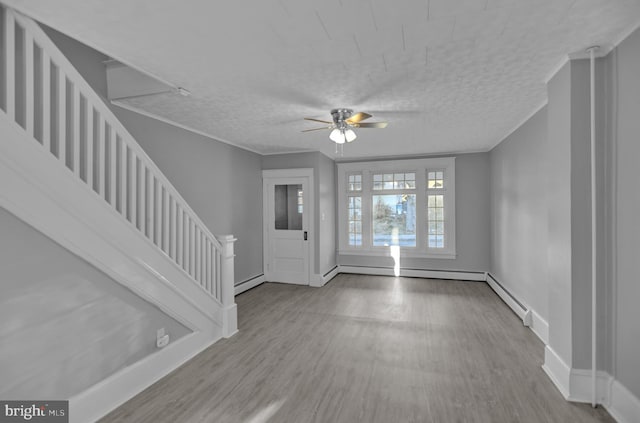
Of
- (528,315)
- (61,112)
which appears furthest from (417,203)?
(61,112)

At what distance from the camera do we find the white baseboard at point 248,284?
5125mm

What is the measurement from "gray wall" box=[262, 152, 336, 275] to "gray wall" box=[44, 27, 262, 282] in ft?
1.66

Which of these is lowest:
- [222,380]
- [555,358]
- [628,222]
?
[222,380]

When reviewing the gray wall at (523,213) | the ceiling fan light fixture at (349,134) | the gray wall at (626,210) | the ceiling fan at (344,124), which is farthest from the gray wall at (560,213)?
the ceiling fan light fixture at (349,134)

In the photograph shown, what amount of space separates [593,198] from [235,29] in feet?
8.88

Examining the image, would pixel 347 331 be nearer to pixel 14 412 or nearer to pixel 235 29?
pixel 14 412

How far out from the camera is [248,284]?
5395mm

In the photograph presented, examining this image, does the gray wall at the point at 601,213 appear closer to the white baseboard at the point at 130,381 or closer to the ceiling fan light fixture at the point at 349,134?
the ceiling fan light fixture at the point at 349,134

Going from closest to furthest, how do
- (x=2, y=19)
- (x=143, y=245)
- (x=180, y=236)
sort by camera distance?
(x=2, y=19)
(x=143, y=245)
(x=180, y=236)

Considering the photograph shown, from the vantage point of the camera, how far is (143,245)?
240cm

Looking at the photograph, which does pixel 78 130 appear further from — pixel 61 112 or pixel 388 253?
pixel 388 253

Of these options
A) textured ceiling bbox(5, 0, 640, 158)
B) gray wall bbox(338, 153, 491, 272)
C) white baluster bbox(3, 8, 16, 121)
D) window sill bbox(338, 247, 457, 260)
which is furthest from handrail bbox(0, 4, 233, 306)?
gray wall bbox(338, 153, 491, 272)

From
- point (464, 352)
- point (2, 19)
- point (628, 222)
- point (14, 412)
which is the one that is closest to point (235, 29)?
point (2, 19)

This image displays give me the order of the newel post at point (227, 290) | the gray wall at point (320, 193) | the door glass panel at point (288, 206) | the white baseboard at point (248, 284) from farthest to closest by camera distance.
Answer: the door glass panel at point (288, 206) < the gray wall at point (320, 193) < the white baseboard at point (248, 284) < the newel post at point (227, 290)
